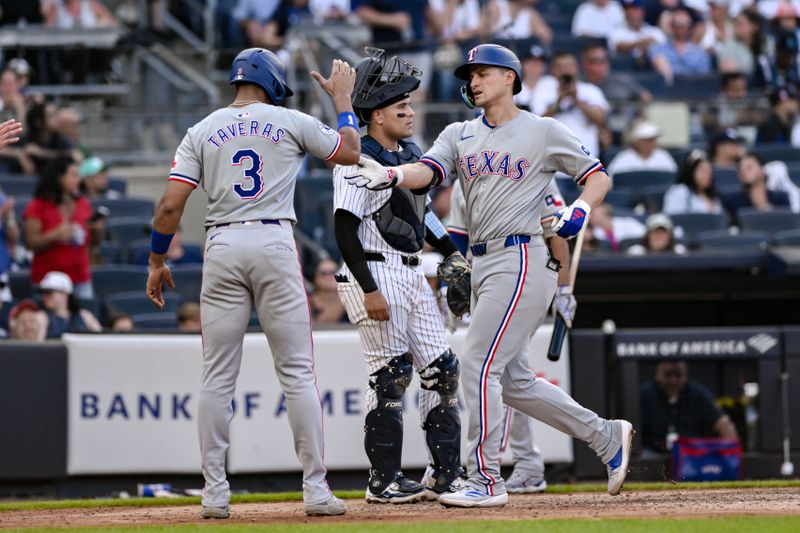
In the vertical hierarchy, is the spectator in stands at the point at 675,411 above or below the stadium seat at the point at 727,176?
below

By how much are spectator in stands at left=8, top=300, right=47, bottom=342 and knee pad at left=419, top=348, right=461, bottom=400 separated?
4049mm

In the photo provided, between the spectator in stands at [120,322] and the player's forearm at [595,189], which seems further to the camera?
the spectator in stands at [120,322]

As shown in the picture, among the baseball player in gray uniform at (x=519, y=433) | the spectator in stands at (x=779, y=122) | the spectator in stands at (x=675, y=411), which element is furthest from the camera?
the spectator in stands at (x=779, y=122)

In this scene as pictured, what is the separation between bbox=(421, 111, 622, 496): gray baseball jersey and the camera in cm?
595

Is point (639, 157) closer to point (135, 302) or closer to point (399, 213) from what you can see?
point (135, 302)

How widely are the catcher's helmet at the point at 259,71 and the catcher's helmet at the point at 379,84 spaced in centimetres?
54

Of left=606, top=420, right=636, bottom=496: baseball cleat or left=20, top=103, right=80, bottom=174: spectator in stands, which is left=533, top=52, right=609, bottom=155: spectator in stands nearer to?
left=20, top=103, right=80, bottom=174: spectator in stands

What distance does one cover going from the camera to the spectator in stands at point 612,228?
11266 mm

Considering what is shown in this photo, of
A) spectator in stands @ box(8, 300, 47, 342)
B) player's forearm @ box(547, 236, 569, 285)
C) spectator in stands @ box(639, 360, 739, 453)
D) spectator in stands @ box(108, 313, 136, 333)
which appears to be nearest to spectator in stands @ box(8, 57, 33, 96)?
spectator in stands @ box(108, 313, 136, 333)

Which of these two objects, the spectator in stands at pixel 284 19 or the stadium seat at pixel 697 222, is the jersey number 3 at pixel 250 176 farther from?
the spectator in stands at pixel 284 19

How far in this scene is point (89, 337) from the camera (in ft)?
29.4

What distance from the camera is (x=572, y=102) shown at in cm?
1312

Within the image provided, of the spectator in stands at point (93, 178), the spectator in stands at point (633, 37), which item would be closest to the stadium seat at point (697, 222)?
the spectator in stands at point (633, 37)

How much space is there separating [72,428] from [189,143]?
3666mm
